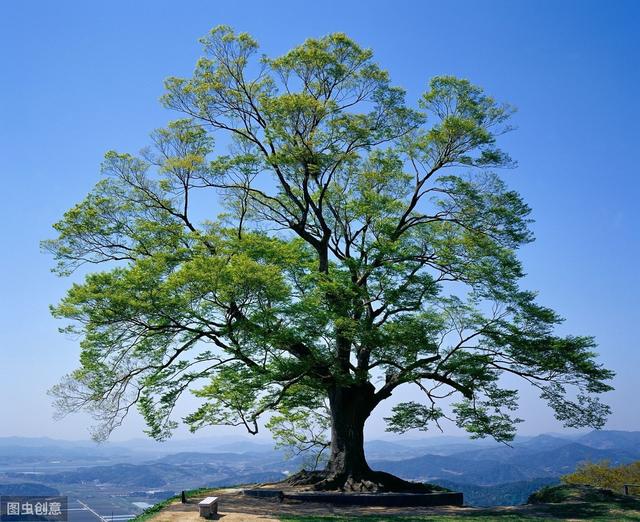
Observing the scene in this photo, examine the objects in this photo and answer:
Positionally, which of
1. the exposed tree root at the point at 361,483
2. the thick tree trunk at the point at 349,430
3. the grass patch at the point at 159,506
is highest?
the thick tree trunk at the point at 349,430

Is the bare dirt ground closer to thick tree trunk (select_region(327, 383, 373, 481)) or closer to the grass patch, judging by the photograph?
the grass patch

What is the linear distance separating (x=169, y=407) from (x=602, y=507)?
12168 mm

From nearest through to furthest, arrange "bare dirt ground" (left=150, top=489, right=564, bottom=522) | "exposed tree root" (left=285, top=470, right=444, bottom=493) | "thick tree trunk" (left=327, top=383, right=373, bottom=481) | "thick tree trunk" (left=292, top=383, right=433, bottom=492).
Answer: "bare dirt ground" (left=150, top=489, right=564, bottom=522), "exposed tree root" (left=285, top=470, right=444, bottom=493), "thick tree trunk" (left=292, top=383, right=433, bottom=492), "thick tree trunk" (left=327, top=383, right=373, bottom=481)

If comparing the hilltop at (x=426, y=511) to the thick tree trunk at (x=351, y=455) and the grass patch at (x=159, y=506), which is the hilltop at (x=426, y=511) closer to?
the grass patch at (x=159, y=506)

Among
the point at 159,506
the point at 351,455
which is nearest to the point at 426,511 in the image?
the point at 351,455

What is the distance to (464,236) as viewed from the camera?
19797 millimetres

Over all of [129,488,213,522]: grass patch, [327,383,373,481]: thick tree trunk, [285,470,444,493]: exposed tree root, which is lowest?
[129,488,213,522]: grass patch

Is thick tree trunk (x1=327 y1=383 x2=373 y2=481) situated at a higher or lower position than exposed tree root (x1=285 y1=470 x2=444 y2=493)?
higher

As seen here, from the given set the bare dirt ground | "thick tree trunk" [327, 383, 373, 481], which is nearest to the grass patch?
the bare dirt ground

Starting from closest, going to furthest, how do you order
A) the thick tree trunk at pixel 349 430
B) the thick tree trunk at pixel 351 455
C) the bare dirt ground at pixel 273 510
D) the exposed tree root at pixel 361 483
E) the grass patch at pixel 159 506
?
1. the bare dirt ground at pixel 273 510
2. the grass patch at pixel 159 506
3. the exposed tree root at pixel 361 483
4. the thick tree trunk at pixel 351 455
5. the thick tree trunk at pixel 349 430

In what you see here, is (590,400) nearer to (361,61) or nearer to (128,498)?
(361,61)

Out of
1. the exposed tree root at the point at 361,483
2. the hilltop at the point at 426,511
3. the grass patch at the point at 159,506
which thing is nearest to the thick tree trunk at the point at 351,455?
the exposed tree root at the point at 361,483

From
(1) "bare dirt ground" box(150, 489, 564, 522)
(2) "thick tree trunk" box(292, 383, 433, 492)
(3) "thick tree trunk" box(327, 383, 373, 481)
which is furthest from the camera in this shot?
(3) "thick tree trunk" box(327, 383, 373, 481)

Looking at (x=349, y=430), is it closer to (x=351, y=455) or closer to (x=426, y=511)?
(x=351, y=455)
